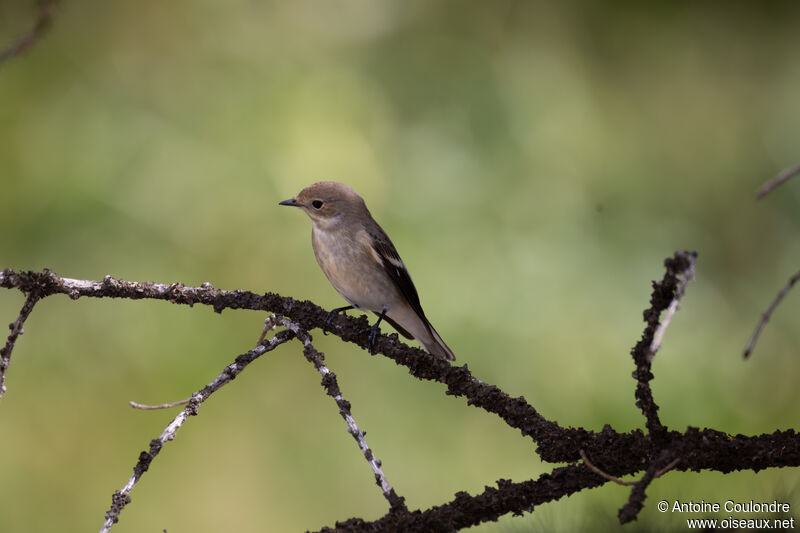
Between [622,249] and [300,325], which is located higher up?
[622,249]

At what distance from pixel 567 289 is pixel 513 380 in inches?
17.8

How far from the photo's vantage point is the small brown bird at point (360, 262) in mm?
3252

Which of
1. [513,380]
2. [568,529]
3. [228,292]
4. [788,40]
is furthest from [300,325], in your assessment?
[788,40]

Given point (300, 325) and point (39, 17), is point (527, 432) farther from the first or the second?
point (39, 17)

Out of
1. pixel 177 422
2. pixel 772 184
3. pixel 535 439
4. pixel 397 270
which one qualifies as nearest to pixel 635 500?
pixel 535 439

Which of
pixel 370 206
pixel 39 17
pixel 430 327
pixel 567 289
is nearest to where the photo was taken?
pixel 39 17

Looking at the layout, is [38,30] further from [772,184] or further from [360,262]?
[360,262]

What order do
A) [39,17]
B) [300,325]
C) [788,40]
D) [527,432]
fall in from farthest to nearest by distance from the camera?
[788,40], [300,325], [527,432], [39,17]

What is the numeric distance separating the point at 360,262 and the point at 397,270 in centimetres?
16

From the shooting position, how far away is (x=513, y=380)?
3.29 m

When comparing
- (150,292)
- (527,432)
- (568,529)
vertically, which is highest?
(150,292)

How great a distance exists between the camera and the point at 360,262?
10.8 ft

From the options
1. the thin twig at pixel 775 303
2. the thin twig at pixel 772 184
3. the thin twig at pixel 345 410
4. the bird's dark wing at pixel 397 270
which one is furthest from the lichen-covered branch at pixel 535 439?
the bird's dark wing at pixel 397 270

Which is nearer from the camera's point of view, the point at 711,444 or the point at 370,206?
the point at 711,444
